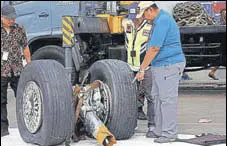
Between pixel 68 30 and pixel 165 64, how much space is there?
14.5 feet

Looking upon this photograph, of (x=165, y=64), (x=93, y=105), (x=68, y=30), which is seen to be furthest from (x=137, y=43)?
(x=68, y=30)

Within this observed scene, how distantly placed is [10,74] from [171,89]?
209cm

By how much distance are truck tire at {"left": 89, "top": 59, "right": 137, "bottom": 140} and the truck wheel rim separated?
2.60 feet

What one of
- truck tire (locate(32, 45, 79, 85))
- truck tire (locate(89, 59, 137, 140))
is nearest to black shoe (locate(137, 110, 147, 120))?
truck tire (locate(89, 59, 137, 140))

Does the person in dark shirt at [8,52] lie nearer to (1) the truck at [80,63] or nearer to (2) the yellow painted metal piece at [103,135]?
(1) the truck at [80,63]

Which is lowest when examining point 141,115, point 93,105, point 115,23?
point 141,115

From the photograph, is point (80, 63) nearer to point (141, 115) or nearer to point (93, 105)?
point (141, 115)

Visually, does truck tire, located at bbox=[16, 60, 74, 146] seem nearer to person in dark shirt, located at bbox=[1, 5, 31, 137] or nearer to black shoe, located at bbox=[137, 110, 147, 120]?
person in dark shirt, located at bbox=[1, 5, 31, 137]

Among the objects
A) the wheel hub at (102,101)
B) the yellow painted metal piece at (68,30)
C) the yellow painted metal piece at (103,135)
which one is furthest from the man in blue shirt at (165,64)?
the yellow painted metal piece at (68,30)

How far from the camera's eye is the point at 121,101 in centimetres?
660

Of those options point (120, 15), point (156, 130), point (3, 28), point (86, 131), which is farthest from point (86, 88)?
point (120, 15)

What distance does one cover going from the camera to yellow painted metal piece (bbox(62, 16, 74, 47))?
1063 centimetres

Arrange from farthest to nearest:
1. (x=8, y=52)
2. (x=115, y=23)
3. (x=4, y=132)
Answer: (x=115, y=23)
(x=8, y=52)
(x=4, y=132)

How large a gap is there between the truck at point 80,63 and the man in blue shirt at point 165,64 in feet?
1.03
